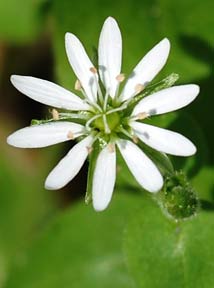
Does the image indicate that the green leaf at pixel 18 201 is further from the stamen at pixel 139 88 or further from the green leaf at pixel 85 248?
the stamen at pixel 139 88

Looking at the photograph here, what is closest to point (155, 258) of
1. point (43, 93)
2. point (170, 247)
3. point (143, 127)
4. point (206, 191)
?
point (170, 247)

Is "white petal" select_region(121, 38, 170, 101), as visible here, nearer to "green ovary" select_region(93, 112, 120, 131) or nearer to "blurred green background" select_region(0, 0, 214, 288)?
"green ovary" select_region(93, 112, 120, 131)

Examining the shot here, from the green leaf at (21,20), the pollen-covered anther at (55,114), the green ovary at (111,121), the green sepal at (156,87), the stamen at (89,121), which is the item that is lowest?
the green ovary at (111,121)

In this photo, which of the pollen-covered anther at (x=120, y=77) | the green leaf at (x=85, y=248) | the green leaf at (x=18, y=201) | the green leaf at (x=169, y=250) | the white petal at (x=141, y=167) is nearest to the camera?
the white petal at (x=141, y=167)

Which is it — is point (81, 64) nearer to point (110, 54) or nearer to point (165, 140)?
point (110, 54)

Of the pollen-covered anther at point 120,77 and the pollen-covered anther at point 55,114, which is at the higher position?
the pollen-covered anther at point 120,77

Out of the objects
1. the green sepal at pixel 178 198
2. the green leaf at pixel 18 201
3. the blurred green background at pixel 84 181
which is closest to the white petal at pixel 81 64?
the blurred green background at pixel 84 181

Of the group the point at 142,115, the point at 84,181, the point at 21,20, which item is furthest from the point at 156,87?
the point at 21,20

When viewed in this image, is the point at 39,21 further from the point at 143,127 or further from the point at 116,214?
the point at 143,127
